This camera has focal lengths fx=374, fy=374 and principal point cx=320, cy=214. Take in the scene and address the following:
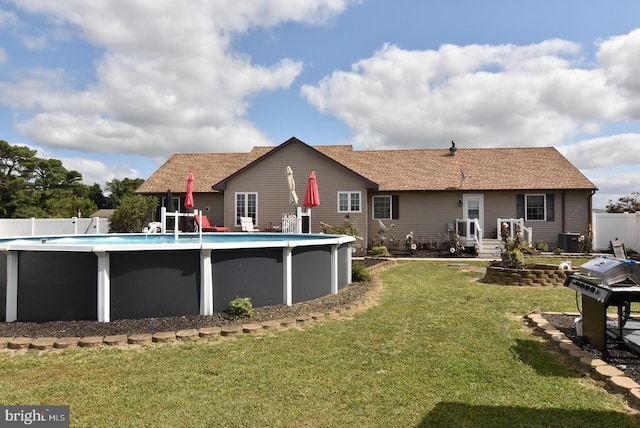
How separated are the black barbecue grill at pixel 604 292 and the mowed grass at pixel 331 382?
55cm

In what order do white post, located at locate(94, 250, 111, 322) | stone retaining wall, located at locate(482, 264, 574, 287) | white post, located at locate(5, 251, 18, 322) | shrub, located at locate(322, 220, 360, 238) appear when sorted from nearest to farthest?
white post, located at locate(94, 250, 111, 322), white post, located at locate(5, 251, 18, 322), stone retaining wall, located at locate(482, 264, 574, 287), shrub, located at locate(322, 220, 360, 238)

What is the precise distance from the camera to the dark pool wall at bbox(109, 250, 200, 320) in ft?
18.2

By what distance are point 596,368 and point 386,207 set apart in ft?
52.6

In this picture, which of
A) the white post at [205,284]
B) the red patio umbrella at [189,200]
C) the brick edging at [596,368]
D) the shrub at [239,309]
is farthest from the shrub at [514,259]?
the red patio umbrella at [189,200]

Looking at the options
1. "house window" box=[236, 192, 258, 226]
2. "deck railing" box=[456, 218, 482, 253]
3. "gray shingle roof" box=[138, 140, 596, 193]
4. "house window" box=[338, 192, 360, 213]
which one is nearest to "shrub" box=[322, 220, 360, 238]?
"house window" box=[338, 192, 360, 213]

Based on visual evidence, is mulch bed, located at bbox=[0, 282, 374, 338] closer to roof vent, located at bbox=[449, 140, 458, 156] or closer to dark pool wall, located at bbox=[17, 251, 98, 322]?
dark pool wall, located at bbox=[17, 251, 98, 322]

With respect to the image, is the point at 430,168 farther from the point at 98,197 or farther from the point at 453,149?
the point at 98,197

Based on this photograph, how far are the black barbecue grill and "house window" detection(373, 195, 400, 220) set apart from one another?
Result: 1492 cm

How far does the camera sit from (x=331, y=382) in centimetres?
374

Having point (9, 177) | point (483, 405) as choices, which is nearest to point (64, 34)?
point (483, 405)

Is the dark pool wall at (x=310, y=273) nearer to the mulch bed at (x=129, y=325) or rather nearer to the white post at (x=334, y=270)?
the white post at (x=334, y=270)

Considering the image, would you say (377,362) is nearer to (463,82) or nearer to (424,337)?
(424,337)

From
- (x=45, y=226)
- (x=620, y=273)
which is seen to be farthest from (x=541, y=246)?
(x=45, y=226)

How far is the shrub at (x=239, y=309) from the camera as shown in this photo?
231 inches
